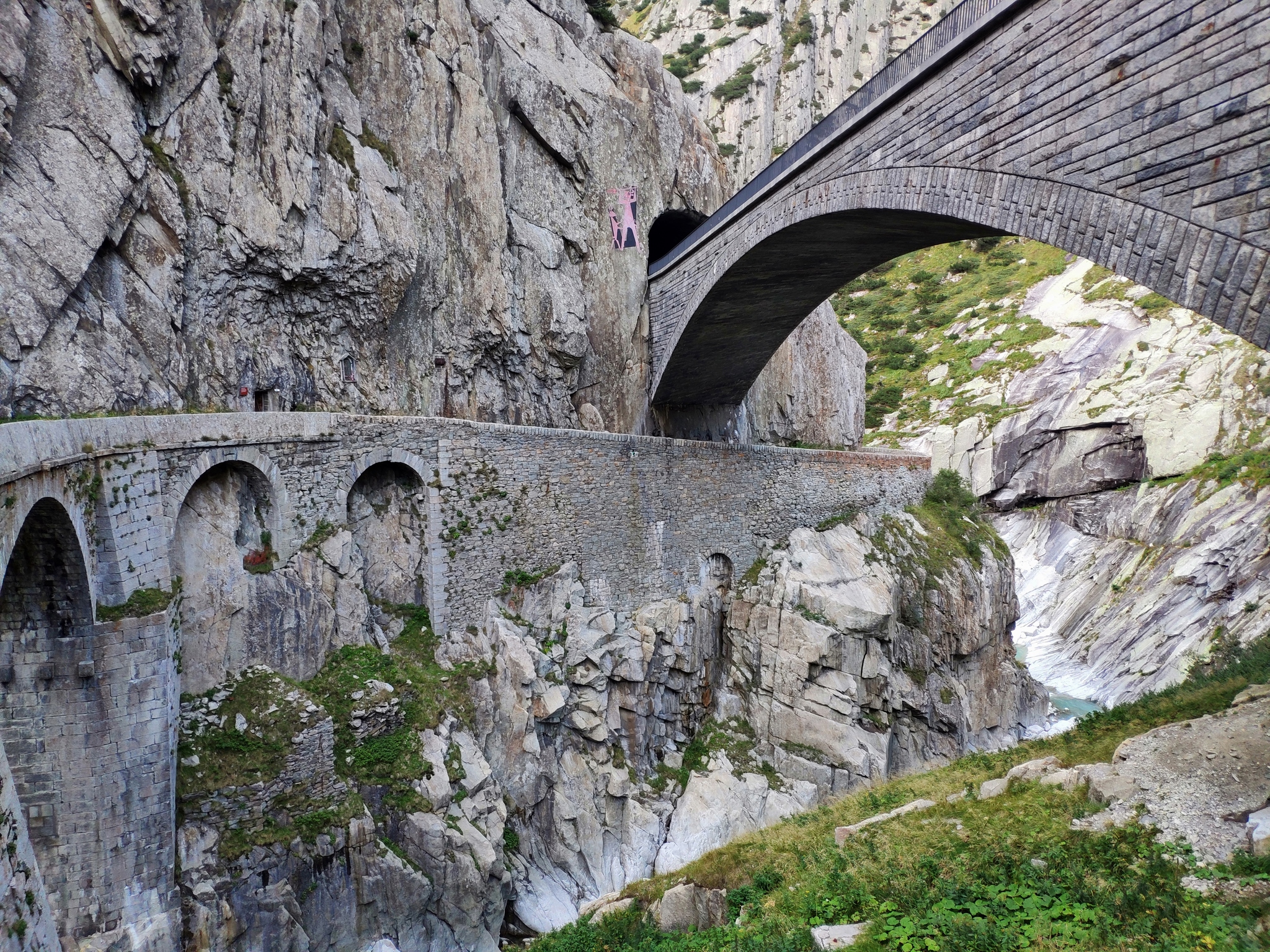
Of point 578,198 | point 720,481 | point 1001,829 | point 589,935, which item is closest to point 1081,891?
point 1001,829

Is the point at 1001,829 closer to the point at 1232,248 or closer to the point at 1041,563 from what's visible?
the point at 1232,248

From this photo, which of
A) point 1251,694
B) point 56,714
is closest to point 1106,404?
point 1251,694

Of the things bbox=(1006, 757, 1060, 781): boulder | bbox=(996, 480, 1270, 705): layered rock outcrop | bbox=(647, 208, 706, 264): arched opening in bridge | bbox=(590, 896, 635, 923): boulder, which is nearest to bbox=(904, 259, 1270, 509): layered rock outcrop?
bbox=(996, 480, 1270, 705): layered rock outcrop

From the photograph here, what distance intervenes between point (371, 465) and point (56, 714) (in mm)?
5782

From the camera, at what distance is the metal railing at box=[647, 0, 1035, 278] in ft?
31.9

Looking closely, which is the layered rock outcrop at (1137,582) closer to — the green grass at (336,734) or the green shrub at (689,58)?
the green grass at (336,734)

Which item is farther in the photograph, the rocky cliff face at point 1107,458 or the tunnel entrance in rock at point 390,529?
the rocky cliff face at point 1107,458

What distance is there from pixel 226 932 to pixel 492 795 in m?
4.02

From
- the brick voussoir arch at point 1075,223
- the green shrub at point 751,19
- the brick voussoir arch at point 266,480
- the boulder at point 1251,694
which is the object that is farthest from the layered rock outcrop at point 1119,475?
the green shrub at point 751,19

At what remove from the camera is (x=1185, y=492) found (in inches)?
1008

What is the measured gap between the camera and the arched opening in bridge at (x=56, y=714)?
767cm

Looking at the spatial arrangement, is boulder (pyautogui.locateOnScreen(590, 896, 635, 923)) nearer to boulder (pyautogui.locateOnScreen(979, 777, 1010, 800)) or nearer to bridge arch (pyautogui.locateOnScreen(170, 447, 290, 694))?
boulder (pyautogui.locateOnScreen(979, 777, 1010, 800))

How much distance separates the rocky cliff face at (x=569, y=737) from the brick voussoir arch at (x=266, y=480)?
0.76 meters

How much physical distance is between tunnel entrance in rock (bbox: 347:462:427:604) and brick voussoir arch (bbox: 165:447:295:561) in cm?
128
